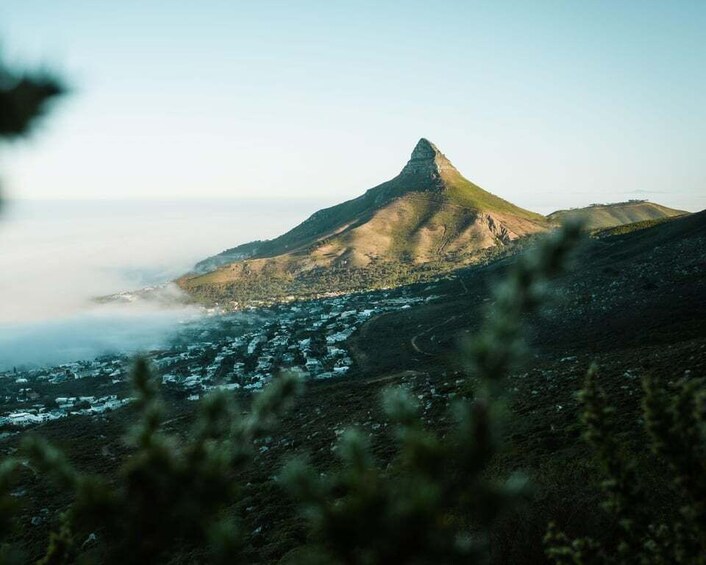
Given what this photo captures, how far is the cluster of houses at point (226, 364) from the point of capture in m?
81.9

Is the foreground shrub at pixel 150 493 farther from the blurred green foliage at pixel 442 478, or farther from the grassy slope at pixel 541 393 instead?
the grassy slope at pixel 541 393

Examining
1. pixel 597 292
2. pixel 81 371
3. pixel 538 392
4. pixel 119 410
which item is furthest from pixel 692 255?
pixel 81 371

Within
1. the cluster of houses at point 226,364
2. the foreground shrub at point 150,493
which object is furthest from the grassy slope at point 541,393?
the cluster of houses at point 226,364

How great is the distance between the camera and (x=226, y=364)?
9838 cm

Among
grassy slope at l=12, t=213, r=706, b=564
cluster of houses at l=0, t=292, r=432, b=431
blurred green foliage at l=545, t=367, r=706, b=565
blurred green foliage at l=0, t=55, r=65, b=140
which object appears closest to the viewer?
blurred green foliage at l=0, t=55, r=65, b=140

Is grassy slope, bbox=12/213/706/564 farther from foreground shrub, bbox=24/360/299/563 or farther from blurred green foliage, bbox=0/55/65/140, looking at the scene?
blurred green foliage, bbox=0/55/65/140

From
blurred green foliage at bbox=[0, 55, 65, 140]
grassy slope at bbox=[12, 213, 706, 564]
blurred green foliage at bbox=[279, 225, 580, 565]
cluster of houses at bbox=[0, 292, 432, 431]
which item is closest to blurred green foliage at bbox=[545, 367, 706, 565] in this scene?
grassy slope at bbox=[12, 213, 706, 564]

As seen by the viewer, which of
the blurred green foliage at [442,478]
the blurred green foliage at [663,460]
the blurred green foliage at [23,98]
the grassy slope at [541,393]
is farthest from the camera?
the grassy slope at [541,393]

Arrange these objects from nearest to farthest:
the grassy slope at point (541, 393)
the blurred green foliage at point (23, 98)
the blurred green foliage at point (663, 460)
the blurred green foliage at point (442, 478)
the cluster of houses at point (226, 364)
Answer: the blurred green foliage at point (442, 478) → the blurred green foliage at point (23, 98) → the blurred green foliage at point (663, 460) → the grassy slope at point (541, 393) → the cluster of houses at point (226, 364)

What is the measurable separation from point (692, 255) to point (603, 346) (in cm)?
3808

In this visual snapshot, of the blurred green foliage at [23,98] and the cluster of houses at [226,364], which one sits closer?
the blurred green foliage at [23,98]

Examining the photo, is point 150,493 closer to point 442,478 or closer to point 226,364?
point 442,478

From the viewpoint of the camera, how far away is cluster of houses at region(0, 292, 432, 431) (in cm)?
8188

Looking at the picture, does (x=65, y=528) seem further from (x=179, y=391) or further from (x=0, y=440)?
(x=179, y=391)
